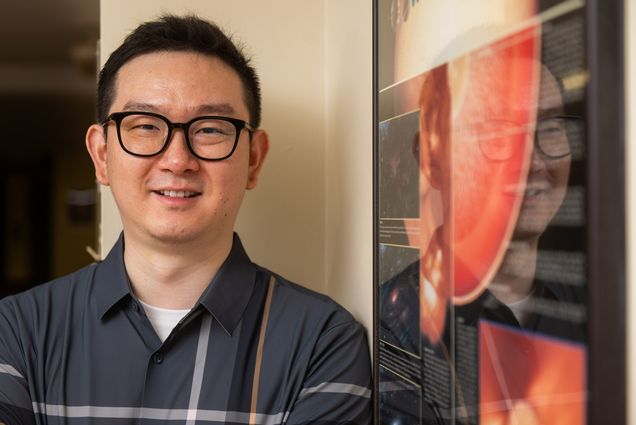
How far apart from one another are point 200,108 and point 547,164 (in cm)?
74

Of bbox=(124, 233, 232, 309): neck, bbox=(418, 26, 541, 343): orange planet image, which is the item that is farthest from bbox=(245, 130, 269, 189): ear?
bbox=(418, 26, 541, 343): orange planet image

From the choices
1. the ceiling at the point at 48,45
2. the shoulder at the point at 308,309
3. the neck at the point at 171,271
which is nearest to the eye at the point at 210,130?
the neck at the point at 171,271

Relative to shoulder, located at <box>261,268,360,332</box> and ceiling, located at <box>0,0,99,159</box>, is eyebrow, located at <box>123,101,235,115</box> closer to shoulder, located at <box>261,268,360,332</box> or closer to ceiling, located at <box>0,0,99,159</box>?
shoulder, located at <box>261,268,360,332</box>

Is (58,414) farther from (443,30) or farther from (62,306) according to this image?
(443,30)

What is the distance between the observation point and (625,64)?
21.2 inches

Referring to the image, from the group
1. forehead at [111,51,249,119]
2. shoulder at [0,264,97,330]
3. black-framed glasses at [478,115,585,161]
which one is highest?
forehead at [111,51,249,119]

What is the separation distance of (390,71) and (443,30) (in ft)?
0.64

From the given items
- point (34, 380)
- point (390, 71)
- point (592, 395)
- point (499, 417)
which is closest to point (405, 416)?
point (499, 417)

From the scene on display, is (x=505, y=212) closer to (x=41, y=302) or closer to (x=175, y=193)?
(x=175, y=193)

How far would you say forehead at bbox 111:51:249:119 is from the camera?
1153 mm

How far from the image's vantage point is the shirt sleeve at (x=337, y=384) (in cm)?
Result: 108

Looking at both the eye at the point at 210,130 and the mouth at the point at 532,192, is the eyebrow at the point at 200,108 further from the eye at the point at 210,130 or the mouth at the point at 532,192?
the mouth at the point at 532,192

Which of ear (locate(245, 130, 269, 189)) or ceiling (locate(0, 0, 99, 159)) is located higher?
ceiling (locate(0, 0, 99, 159))

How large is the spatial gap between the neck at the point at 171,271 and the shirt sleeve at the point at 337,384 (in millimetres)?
283
